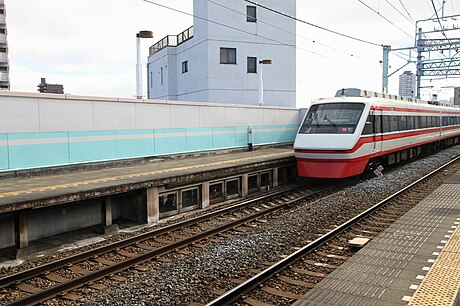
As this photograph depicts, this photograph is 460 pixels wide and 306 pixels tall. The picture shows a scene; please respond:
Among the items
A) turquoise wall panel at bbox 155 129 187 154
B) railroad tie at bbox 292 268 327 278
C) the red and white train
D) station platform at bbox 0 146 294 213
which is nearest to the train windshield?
the red and white train

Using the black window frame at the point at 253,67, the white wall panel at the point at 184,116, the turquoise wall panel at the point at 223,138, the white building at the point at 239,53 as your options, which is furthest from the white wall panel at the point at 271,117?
the black window frame at the point at 253,67

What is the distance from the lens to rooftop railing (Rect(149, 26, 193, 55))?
32.6 meters

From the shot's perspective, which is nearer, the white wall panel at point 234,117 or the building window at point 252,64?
the white wall panel at point 234,117

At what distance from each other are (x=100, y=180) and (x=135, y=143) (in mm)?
3661

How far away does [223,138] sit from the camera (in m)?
17.7

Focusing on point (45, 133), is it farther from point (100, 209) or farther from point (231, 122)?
point (231, 122)

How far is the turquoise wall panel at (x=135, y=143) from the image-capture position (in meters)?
13.4

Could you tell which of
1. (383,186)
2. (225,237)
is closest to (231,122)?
(383,186)

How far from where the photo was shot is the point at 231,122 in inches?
706

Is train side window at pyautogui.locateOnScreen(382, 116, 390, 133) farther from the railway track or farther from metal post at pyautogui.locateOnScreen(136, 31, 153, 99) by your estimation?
metal post at pyautogui.locateOnScreen(136, 31, 153, 99)

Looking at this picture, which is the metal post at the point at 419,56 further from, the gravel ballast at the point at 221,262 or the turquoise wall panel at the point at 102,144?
the gravel ballast at the point at 221,262

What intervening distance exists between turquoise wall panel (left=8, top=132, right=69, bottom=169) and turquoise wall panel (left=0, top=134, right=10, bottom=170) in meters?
0.08

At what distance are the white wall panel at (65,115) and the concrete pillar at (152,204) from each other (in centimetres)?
330

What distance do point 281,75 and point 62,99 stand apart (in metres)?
20.7
